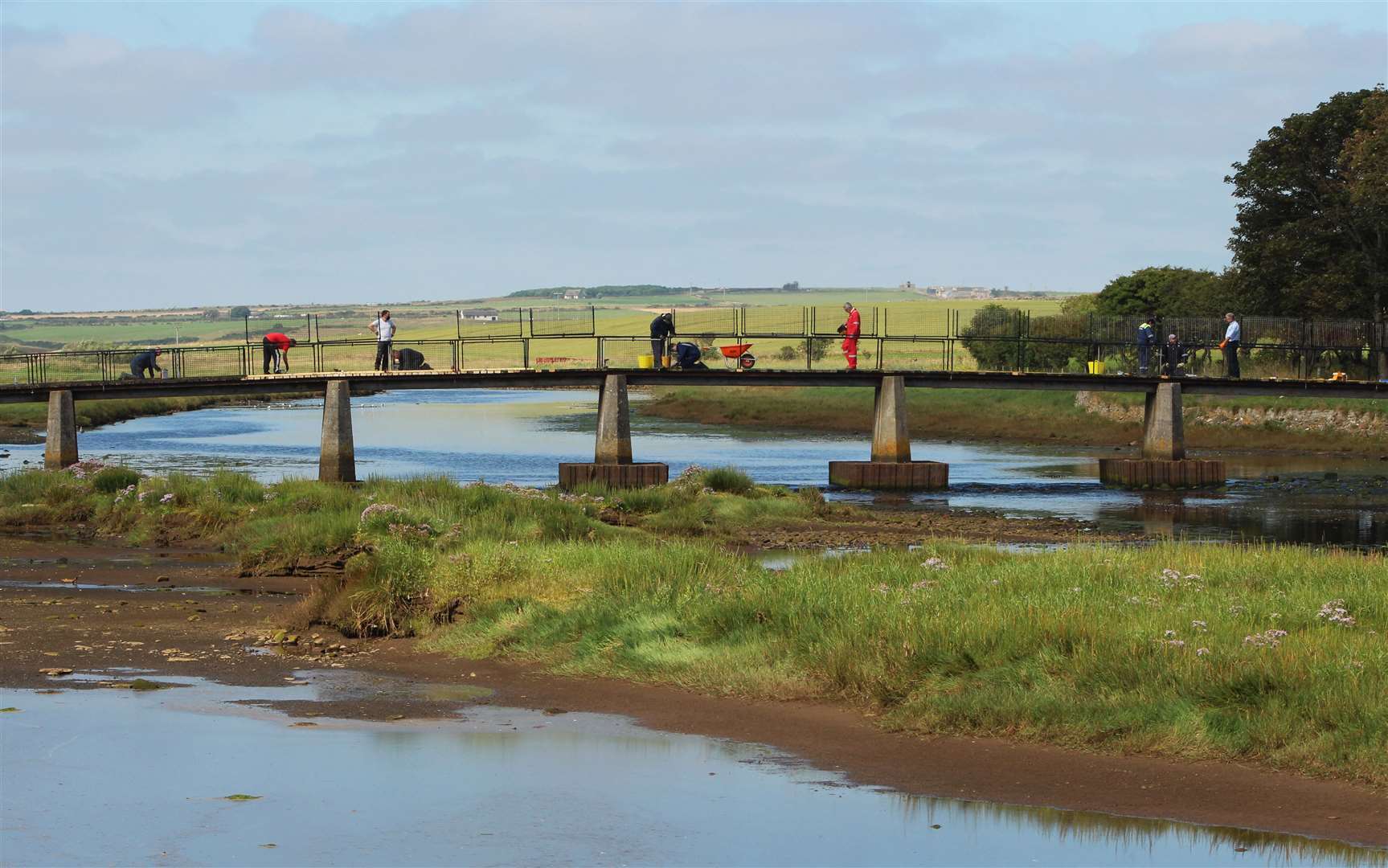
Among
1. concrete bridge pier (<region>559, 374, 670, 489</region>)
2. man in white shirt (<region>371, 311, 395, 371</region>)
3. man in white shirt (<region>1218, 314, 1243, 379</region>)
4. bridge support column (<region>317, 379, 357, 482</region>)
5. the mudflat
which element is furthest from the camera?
man in white shirt (<region>1218, 314, 1243, 379</region>)

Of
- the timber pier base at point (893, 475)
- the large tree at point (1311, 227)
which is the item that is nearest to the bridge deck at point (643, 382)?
the timber pier base at point (893, 475)

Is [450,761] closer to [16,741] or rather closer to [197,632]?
[16,741]

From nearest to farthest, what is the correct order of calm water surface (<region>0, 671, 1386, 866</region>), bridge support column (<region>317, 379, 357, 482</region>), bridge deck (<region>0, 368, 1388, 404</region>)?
calm water surface (<region>0, 671, 1386, 866</region>) < bridge support column (<region>317, 379, 357, 482</region>) < bridge deck (<region>0, 368, 1388, 404</region>)

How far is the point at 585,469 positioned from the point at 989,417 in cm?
3871

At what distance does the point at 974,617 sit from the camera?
61.4 ft

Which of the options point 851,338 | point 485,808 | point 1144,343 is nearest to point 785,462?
point 851,338

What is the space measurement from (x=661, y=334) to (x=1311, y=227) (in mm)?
33343

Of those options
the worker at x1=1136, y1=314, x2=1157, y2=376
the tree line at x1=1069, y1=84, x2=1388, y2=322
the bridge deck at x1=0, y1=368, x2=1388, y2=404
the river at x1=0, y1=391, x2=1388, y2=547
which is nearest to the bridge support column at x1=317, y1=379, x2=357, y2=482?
the bridge deck at x1=0, y1=368, x2=1388, y2=404

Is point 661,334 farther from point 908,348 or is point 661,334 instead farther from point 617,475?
point 908,348

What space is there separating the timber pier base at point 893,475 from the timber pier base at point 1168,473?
6773mm

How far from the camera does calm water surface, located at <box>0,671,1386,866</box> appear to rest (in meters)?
12.5

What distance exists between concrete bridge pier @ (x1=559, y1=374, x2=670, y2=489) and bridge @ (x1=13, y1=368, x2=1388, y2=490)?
39mm

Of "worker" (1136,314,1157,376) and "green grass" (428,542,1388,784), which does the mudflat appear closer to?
"green grass" (428,542,1388,784)

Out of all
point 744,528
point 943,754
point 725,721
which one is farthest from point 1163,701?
point 744,528
